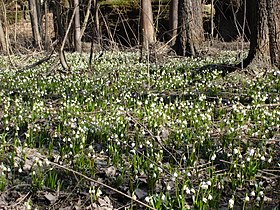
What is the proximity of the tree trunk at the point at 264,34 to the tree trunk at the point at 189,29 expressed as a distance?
13.6 ft

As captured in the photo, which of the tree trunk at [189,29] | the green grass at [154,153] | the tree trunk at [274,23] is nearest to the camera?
the green grass at [154,153]

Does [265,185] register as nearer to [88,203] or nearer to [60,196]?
[88,203]

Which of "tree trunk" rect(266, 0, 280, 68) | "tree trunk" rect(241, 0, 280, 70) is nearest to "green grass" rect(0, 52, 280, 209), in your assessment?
"tree trunk" rect(241, 0, 280, 70)

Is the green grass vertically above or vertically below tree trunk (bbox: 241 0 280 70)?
below

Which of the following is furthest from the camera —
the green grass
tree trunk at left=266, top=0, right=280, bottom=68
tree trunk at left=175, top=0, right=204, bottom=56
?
tree trunk at left=175, top=0, right=204, bottom=56

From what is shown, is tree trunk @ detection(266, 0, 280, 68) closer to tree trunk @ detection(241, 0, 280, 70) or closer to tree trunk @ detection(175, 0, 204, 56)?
tree trunk @ detection(241, 0, 280, 70)

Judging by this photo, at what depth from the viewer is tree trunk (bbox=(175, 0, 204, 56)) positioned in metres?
11.6

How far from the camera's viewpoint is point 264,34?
7.24 m

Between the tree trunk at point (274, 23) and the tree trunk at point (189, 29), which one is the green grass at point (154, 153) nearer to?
the tree trunk at point (274, 23)

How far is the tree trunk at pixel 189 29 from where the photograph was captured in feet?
37.9

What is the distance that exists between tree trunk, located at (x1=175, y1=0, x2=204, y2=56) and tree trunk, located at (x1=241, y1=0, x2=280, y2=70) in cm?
415

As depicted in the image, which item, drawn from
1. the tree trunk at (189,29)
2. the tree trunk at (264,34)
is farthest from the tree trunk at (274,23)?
the tree trunk at (189,29)

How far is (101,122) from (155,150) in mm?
1042

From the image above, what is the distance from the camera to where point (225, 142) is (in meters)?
3.94
